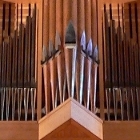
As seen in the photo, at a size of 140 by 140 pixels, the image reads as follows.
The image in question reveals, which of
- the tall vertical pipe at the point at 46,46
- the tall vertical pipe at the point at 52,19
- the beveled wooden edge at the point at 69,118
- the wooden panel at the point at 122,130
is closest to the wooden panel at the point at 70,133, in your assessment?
the beveled wooden edge at the point at 69,118

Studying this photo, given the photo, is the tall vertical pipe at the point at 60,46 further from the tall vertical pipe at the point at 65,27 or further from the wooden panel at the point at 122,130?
the wooden panel at the point at 122,130

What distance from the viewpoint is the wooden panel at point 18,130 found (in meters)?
5.95

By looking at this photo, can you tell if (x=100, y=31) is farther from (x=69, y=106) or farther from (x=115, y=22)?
(x=69, y=106)

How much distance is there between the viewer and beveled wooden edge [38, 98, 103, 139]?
5.56 meters

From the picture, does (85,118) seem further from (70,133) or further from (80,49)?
(80,49)

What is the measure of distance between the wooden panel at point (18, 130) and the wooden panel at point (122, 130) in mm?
738

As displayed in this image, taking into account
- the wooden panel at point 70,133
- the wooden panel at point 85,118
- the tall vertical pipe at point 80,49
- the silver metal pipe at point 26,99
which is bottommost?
the wooden panel at point 70,133

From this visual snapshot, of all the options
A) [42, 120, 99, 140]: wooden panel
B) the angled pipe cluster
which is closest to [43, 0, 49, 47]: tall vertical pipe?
the angled pipe cluster

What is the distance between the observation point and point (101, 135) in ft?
19.4

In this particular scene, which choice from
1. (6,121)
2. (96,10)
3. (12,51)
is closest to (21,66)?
(12,51)

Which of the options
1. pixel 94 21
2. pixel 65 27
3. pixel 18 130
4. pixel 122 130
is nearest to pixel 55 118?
pixel 18 130

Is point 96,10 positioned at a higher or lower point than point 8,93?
higher

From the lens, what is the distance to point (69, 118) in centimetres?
552

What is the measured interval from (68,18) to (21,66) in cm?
73
